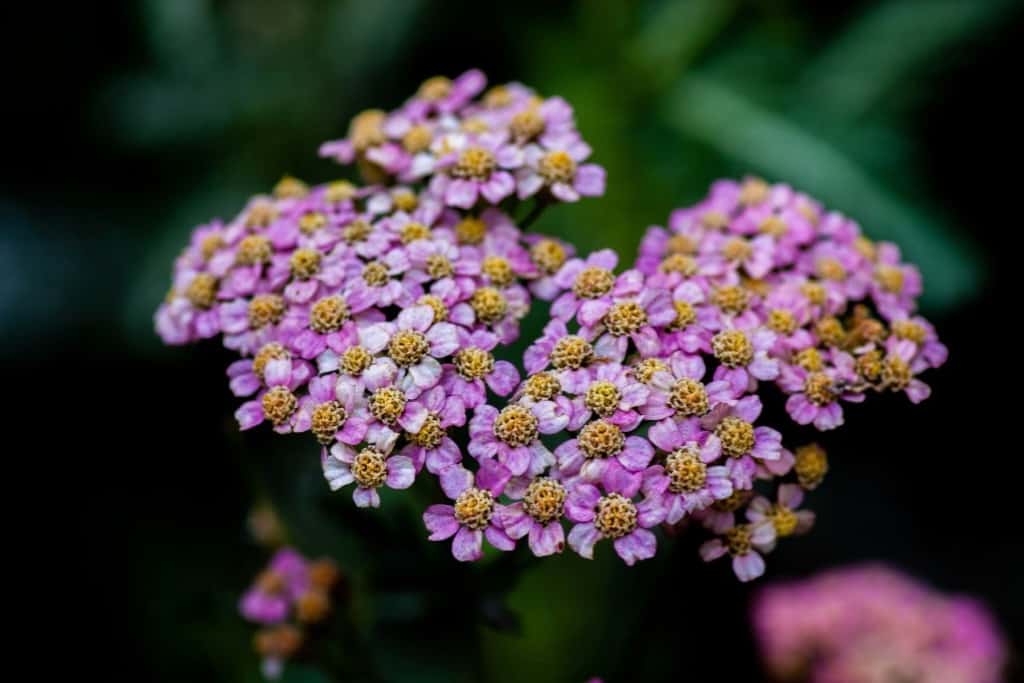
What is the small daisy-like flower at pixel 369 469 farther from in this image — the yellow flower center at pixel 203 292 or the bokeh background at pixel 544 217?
the bokeh background at pixel 544 217

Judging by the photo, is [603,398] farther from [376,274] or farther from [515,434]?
[376,274]

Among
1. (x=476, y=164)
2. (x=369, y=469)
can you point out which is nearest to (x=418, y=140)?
(x=476, y=164)

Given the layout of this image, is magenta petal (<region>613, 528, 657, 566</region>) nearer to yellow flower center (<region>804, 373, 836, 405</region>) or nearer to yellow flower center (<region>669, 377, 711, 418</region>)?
yellow flower center (<region>669, 377, 711, 418</region>)

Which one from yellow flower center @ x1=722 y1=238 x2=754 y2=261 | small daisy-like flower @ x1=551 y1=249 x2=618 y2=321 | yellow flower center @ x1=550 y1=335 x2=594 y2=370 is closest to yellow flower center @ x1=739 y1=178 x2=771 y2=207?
yellow flower center @ x1=722 y1=238 x2=754 y2=261

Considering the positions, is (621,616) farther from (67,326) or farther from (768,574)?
(67,326)

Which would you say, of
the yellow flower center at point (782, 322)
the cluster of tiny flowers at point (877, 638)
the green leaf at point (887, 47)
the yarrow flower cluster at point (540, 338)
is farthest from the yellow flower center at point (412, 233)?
the green leaf at point (887, 47)

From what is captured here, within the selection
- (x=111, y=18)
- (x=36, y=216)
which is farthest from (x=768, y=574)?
(x=111, y=18)
